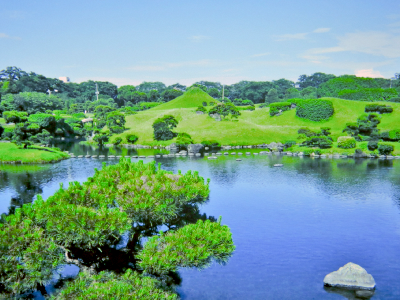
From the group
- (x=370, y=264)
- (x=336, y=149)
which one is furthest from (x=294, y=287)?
(x=336, y=149)

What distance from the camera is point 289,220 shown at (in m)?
37.0

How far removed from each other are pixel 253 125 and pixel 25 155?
67664 mm

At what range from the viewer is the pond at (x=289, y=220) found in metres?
25.5

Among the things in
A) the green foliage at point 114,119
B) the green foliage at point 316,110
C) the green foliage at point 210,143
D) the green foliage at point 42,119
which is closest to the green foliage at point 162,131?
the green foliage at point 210,143

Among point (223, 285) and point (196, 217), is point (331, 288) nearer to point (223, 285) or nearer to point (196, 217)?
point (223, 285)

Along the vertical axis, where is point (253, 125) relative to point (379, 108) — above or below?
below

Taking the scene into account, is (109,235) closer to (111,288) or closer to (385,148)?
(111,288)

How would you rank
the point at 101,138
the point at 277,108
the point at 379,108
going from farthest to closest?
the point at 277,108 < the point at 379,108 < the point at 101,138

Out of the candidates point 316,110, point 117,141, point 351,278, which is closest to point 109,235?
point 351,278

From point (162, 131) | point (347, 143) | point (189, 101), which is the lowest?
point (347, 143)

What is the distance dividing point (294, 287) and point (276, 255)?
449 cm

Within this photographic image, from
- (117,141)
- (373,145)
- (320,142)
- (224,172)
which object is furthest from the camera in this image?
(117,141)

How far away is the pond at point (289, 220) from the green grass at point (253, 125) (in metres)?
34.9

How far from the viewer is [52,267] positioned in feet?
53.2
